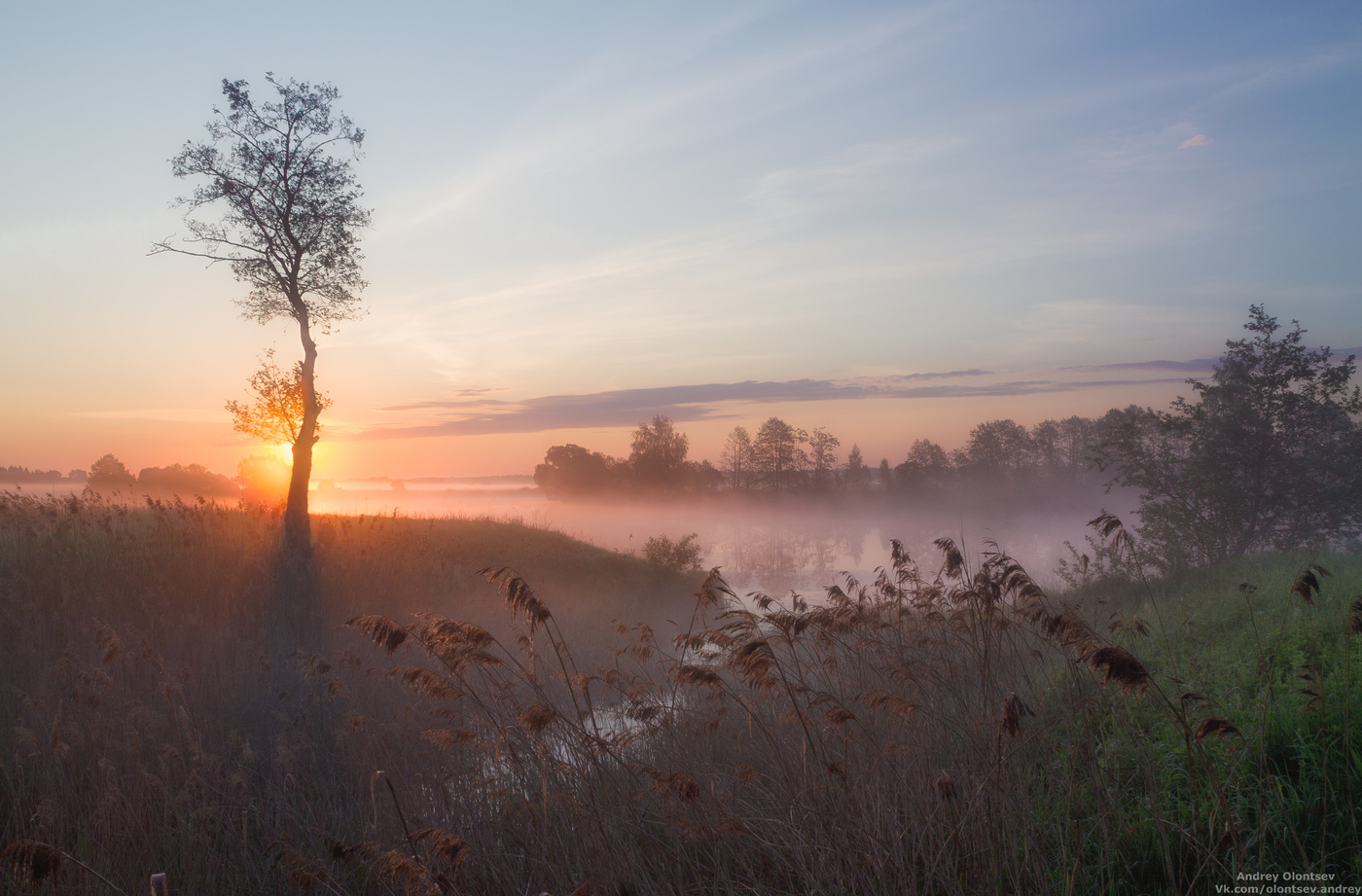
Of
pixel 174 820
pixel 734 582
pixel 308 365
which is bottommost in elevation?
pixel 734 582

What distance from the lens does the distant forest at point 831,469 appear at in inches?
3076

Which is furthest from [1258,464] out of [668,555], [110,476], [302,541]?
[110,476]

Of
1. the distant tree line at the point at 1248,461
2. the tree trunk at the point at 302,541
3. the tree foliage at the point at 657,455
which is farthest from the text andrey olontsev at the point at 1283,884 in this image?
the tree foliage at the point at 657,455

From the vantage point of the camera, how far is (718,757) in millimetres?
6711

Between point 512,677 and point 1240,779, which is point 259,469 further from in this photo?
point 1240,779

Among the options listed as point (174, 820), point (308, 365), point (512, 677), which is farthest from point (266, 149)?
A: point (174, 820)

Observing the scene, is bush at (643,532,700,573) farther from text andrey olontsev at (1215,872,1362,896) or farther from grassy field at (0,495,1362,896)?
text andrey olontsev at (1215,872,1362,896)

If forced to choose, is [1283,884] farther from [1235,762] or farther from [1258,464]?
[1258,464]

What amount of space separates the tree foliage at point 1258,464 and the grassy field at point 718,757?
1262 centimetres

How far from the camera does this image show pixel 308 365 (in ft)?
65.7

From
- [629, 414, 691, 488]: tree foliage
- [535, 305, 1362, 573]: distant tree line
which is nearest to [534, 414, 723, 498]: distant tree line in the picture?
[629, 414, 691, 488]: tree foliage

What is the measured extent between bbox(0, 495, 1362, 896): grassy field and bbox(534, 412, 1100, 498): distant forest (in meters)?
65.4

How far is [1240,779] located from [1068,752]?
1.09 m

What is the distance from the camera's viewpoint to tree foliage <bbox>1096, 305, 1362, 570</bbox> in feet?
69.9
